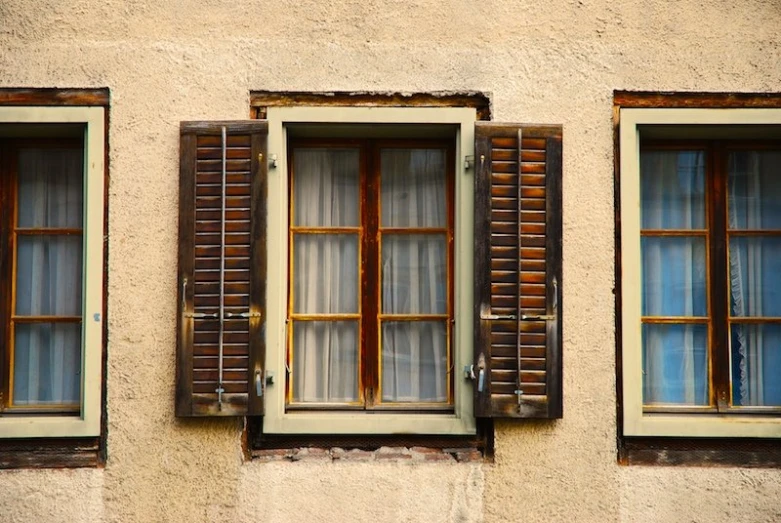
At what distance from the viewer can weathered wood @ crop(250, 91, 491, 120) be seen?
500 centimetres

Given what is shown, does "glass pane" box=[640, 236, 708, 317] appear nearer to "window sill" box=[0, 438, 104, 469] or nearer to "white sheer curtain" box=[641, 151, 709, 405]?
"white sheer curtain" box=[641, 151, 709, 405]

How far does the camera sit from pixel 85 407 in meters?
4.89

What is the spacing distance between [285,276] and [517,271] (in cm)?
120

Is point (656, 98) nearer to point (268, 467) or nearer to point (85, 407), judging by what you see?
point (268, 467)

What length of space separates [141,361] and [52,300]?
676 mm

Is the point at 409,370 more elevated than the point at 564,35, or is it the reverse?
the point at 564,35

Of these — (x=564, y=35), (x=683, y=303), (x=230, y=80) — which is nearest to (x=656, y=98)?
(x=564, y=35)

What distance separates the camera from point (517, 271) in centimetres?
488

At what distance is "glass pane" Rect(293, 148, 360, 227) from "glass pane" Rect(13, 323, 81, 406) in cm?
138

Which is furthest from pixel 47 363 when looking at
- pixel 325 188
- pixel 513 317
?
pixel 513 317

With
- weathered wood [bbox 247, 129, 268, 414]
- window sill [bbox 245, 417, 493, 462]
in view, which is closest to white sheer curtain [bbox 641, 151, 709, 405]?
window sill [bbox 245, 417, 493, 462]

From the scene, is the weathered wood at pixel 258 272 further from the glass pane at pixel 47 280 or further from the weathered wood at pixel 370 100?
the glass pane at pixel 47 280

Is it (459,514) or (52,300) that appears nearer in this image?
(459,514)

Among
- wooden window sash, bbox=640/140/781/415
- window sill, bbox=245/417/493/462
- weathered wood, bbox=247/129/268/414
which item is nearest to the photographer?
weathered wood, bbox=247/129/268/414
